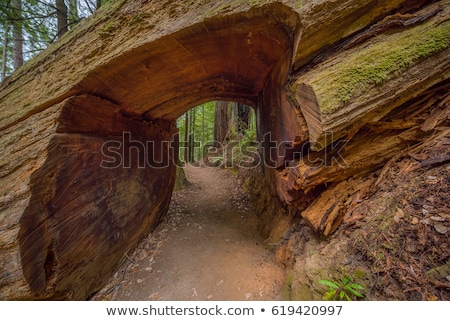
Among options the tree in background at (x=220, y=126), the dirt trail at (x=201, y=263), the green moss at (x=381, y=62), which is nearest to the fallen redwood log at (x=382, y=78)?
the green moss at (x=381, y=62)

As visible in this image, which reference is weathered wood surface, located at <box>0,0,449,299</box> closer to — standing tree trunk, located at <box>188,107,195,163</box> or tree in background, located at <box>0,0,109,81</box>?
tree in background, located at <box>0,0,109,81</box>

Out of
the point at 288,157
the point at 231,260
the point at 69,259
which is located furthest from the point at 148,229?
the point at 288,157

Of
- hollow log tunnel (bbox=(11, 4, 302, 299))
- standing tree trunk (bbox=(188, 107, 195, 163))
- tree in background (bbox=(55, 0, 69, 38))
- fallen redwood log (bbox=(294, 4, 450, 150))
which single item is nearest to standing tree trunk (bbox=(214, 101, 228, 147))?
standing tree trunk (bbox=(188, 107, 195, 163))

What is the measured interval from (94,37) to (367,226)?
4.39 metres

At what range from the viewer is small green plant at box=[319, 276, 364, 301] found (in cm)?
169

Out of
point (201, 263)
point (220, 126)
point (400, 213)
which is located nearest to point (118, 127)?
point (201, 263)

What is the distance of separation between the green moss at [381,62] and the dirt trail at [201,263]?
2.78 m

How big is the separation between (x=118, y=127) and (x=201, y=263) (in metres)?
3.10

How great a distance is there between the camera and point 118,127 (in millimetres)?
3461

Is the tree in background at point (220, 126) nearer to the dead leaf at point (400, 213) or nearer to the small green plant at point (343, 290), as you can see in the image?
the dead leaf at point (400, 213)

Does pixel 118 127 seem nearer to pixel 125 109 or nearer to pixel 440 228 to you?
pixel 125 109

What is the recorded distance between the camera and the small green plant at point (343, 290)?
1688mm

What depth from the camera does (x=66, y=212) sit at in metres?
2.54

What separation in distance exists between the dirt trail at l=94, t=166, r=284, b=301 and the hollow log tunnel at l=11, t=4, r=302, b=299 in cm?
45
